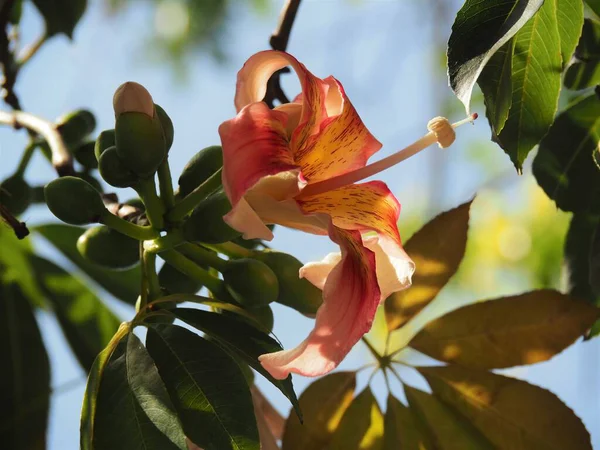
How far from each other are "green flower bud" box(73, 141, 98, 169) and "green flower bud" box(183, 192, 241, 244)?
0.36m

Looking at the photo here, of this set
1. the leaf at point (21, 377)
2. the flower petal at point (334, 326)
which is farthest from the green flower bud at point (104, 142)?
the leaf at point (21, 377)

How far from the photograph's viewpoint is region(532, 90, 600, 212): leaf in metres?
0.91

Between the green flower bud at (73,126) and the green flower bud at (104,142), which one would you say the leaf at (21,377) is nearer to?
the green flower bud at (73,126)

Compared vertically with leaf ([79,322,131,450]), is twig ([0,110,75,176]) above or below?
above

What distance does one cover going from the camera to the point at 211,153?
2.68 feet

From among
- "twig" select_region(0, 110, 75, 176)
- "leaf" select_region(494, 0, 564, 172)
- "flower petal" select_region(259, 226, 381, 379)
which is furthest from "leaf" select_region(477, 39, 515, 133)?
"twig" select_region(0, 110, 75, 176)

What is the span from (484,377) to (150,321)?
327 mm

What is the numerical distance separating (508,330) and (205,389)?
1.10 ft

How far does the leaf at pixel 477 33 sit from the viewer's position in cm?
58

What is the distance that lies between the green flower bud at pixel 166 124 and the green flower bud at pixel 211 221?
95 mm

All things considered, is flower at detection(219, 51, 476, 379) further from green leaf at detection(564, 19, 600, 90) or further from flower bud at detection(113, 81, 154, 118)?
green leaf at detection(564, 19, 600, 90)

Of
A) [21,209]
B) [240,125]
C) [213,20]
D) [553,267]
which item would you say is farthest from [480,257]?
[240,125]

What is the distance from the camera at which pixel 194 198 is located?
2.44 feet

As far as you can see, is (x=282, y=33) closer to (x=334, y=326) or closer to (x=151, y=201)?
(x=151, y=201)
